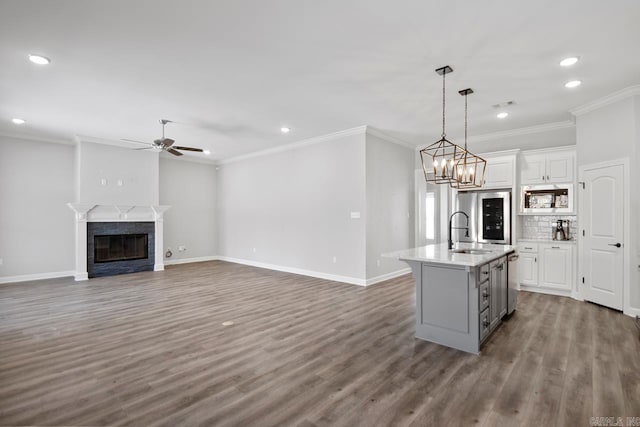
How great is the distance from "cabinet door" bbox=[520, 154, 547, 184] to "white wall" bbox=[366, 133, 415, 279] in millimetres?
2236

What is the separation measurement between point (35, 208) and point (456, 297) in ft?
26.1

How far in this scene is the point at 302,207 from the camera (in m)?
6.80

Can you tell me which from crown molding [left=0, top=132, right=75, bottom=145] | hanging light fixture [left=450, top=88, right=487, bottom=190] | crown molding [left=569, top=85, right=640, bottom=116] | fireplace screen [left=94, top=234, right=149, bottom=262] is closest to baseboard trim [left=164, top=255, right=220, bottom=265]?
fireplace screen [left=94, top=234, right=149, bottom=262]

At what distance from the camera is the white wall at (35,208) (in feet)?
20.0

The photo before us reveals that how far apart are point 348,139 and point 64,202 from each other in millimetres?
6229

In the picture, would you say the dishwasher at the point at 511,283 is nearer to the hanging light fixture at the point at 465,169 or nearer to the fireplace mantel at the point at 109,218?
the hanging light fixture at the point at 465,169

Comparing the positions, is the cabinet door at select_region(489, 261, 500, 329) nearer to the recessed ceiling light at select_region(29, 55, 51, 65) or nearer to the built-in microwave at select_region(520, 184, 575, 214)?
the built-in microwave at select_region(520, 184, 575, 214)

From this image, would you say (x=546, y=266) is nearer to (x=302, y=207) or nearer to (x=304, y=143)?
(x=302, y=207)

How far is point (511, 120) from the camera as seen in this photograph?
17.4 ft

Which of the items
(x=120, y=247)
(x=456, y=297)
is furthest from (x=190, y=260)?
(x=456, y=297)

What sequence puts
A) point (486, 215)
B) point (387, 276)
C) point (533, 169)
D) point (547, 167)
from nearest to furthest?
point (547, 167), point (533, 169), point (486, 215), point (387, 276)

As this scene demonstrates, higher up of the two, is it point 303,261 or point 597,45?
point 597,45

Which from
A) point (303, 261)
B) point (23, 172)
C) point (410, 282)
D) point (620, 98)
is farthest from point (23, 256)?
point (620, 98)

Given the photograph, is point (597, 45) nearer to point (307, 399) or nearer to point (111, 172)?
point (307, 399)
